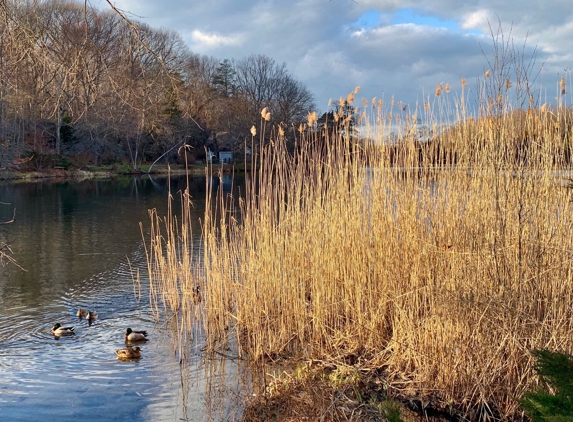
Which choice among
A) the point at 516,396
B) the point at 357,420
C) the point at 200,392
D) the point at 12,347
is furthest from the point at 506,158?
the point at 12,347

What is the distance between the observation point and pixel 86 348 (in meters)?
5.84

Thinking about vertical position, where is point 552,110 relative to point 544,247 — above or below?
above

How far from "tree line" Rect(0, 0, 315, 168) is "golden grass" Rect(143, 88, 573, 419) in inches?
43.4

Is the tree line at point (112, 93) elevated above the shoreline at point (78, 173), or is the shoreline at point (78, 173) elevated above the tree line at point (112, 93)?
the tree line at point (112, 93)

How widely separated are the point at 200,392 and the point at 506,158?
3006 mm

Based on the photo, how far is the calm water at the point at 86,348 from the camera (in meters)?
4.50

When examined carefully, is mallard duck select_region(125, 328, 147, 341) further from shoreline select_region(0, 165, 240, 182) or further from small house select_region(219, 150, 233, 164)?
small house select_region(219, 150, 233, 164)

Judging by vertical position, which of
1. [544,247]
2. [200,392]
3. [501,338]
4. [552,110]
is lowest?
[200,392]

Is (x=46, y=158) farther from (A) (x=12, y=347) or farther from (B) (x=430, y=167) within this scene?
(B) (x=430, y=167)

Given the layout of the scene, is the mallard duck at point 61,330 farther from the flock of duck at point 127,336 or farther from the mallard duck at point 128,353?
the mallard duck at point 128,353

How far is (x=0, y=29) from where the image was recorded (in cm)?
356

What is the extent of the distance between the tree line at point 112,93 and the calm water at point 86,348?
2.17m

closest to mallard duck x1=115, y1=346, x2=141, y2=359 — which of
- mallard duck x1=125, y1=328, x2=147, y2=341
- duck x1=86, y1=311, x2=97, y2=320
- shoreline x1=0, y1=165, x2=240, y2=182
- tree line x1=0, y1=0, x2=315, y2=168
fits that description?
mallard duck x1=125, y1=328, x2=147, y2=341

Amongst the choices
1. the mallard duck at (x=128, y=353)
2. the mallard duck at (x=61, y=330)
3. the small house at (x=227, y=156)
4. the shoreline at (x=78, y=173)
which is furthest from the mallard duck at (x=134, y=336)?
the small house at (x=227, y=156)
